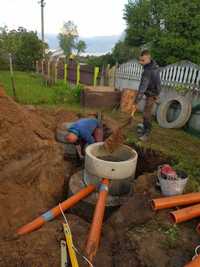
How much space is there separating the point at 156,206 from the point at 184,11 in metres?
9.11

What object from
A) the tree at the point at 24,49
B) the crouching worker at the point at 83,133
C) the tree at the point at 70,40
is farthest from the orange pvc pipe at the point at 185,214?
the tree at the point at 70,40

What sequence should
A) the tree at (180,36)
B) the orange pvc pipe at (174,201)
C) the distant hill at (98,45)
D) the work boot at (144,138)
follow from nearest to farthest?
the orange pvc pipe at (174,201) < the work boot at (144,138) < the tree at (180,36) < the distant hill at (98,45)

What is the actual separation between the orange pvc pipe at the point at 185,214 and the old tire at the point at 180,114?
3738 mm

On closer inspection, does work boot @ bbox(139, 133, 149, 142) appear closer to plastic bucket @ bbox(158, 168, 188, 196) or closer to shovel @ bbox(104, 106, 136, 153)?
shovel @ bbox(104, 106, 136, 153)

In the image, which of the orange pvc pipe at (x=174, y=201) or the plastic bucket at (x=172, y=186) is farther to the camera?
the plastic bucket at (x=172, y=186)

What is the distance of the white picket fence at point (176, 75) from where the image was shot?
20.5 ft

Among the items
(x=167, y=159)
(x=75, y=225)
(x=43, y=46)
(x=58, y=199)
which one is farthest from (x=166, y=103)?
(x=43, y=46)

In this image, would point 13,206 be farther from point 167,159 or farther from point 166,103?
point 166,103

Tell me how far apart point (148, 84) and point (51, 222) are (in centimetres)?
314

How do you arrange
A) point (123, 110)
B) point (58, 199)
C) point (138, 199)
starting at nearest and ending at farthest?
point (138, 199), point (58, 199), point (123, 110)

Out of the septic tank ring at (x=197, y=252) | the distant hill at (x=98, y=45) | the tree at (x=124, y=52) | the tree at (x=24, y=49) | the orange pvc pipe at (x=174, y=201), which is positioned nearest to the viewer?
the septic tank ring at (x=197, y=252)

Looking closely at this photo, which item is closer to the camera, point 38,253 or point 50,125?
point 38,253

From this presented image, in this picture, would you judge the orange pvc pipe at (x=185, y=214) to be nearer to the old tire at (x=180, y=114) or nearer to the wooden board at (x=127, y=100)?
the old tire at (x=180, y=114)

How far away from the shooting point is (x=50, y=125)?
5008mm
